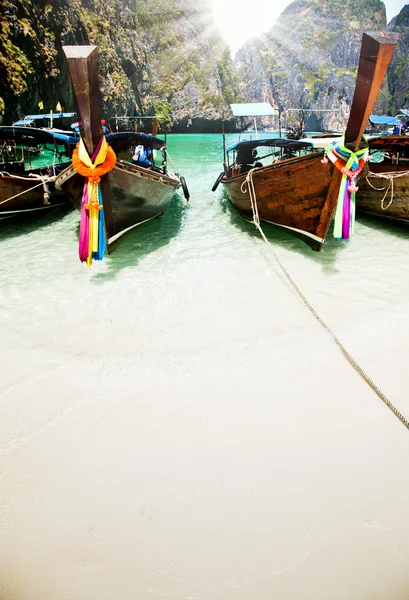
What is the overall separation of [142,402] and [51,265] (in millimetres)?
3831

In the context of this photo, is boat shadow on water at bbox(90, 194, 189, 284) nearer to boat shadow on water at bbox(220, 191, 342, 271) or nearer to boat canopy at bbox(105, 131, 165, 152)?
boat shadow on water at bbox(220, 191, 342, 271)

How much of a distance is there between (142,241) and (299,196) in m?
3.35

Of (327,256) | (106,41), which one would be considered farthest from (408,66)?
(327,256)

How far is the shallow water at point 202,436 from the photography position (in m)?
1.84

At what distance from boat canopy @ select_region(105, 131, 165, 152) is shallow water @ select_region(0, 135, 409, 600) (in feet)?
10.6

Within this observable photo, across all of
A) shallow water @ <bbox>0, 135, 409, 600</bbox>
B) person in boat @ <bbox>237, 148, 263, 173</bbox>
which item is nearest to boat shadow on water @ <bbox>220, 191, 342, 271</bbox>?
shallow water @ <bbox>0, 135, 409, 600</bbox>

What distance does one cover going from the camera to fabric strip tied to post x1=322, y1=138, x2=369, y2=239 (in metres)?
4.87

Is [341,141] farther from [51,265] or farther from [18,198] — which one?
[18,198]

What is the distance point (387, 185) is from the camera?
272 inches

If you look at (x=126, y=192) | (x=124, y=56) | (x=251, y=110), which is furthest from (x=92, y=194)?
(x=124, y=56)

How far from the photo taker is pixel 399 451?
2516 millimetres

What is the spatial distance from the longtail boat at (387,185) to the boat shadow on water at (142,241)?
4376mm

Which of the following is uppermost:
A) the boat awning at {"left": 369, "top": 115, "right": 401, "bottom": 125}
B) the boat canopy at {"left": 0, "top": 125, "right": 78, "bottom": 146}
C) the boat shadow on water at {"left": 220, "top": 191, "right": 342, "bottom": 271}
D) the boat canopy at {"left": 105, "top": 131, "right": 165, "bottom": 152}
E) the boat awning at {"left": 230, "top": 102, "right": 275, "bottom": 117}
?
the boat awning at {"left": 369, "top": 115, "right": 401, "bottom": 125}

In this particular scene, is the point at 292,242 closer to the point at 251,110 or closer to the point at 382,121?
the point at 251,110
